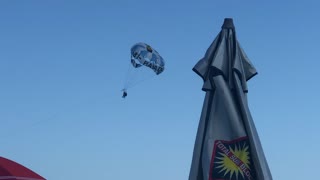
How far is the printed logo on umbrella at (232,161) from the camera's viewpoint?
585 inches

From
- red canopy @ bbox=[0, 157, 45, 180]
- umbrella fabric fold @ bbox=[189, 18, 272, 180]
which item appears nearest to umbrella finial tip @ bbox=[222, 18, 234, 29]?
umbrella fabric fold @ bbox=[189, 18, 272, 180]

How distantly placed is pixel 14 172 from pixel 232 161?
753 cm

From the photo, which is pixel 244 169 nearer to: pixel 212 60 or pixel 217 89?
pixel 217 89

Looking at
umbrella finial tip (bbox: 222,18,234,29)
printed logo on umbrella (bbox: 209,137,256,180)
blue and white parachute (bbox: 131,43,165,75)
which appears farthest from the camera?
blue and white parachute (bbox: 131,43,165,75)

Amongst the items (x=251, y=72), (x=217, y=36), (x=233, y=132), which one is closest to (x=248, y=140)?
(x=233, y=132)

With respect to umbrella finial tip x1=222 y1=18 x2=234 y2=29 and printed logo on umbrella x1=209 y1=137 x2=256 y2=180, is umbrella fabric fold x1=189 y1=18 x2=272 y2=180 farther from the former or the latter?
umbrella finial tip x1=222 y1=18 x2=234 y2=29

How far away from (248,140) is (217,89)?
6.06ft

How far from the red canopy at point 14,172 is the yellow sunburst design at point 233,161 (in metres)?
6.69

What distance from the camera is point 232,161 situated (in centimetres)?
1501

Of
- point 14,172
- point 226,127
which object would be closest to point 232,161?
point 226,127

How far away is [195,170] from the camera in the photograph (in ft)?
49.4

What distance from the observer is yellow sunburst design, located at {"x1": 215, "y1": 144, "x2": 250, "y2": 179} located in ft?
48.8

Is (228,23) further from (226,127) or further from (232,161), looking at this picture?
(232,161)

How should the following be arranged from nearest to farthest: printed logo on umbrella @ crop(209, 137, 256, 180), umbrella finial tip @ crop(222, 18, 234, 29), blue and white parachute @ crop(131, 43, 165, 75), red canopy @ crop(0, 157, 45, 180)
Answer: red canopy @ crop(0, 157, 45, 180), printed logo on umbrella @ crop(209, 137, 256, 180), umbrella finial tip @ crop(222, 18, 234, 29), blue and white parachute @ crop(131, 43, 165, 75)
